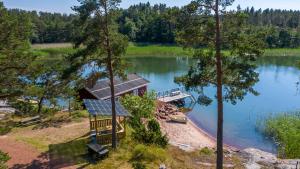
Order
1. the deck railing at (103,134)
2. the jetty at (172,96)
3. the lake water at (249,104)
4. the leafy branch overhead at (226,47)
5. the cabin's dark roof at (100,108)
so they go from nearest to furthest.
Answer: the leafy branch overhead at (226,47), the cabin's dark roof at (100,108), the deck railing at (103,134), the lake water at (249,104), the jetty at (172,96)

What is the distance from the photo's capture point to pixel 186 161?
20984 millimetres

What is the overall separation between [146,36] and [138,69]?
4438cm

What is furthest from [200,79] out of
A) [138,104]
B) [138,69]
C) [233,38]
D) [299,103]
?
[138,69]

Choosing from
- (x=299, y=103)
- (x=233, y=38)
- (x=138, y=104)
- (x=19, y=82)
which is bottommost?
(x=299, y=103)

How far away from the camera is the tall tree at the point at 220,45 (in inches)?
601

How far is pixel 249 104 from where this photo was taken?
156 ft

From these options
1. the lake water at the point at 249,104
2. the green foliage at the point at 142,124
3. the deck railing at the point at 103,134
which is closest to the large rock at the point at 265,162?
the green foliage at the point at 142,124

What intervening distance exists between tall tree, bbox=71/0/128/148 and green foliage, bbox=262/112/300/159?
13551 mm

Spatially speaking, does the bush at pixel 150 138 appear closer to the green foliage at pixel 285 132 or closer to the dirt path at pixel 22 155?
the dirt path at pixel 22 155

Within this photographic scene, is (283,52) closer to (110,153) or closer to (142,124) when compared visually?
(142,124)

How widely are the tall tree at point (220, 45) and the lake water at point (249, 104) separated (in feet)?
18.8

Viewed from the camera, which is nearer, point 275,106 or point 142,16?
→ point 275,106

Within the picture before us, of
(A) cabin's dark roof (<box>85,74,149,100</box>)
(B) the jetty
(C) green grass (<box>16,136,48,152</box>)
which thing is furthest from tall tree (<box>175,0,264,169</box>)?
(B) the jetty

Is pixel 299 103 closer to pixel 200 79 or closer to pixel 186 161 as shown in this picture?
pixel 186 161
